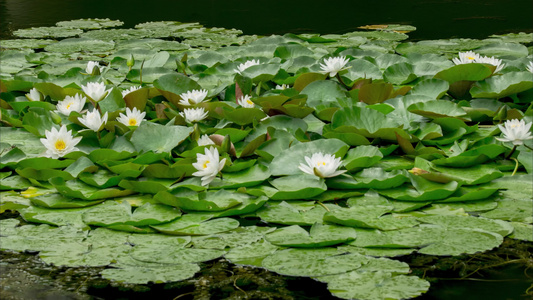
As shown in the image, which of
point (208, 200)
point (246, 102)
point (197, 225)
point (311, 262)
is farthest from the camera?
point (246, 102)

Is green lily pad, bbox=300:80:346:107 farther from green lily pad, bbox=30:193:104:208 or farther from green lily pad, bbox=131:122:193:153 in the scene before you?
green lily pad, bbox=30:193:104:208

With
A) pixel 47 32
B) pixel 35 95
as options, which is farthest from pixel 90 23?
pixel 35 95

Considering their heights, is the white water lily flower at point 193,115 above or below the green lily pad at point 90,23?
below

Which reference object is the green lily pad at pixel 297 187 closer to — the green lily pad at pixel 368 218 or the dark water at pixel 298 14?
the green lily pad at pixel 368 218

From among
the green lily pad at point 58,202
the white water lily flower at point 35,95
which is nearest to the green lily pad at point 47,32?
the white water lily flower at point 35,95

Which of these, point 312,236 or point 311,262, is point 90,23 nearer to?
point 312,236

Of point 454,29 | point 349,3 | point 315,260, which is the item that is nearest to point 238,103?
point 315,260
